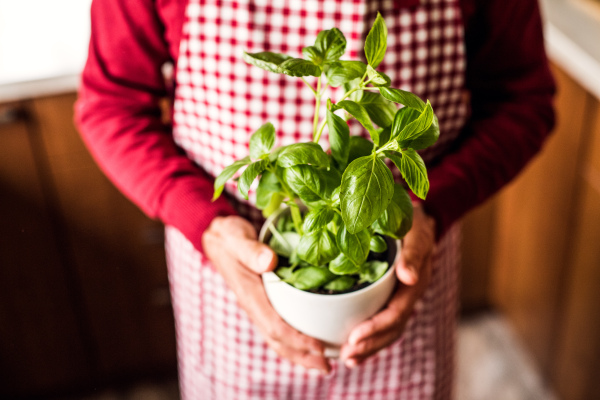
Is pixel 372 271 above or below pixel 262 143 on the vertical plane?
below

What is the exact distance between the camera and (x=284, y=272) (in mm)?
571

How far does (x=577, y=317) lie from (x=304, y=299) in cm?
98

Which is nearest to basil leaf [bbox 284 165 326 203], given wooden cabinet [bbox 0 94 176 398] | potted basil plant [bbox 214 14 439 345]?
potted basil plant [bbox 214 14 439 345]

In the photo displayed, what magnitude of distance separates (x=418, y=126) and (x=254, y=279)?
0.91ft

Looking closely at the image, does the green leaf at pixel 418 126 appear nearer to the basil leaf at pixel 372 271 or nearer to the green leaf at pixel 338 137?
the green leaf at pixel 338 137

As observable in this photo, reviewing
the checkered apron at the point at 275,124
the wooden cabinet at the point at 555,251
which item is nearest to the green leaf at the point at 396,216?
the checkered apron at the point at 275,124

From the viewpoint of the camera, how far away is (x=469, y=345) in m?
1.62

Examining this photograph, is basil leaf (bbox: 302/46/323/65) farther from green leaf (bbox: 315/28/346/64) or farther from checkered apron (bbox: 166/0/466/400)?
checkered apron (bbox: 166/0/466/400)

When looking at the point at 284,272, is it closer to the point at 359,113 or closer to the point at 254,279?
the point at 254,279

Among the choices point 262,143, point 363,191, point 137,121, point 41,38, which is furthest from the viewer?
point 41,38

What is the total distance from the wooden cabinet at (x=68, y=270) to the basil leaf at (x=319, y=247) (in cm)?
85

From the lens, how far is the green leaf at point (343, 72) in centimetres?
46

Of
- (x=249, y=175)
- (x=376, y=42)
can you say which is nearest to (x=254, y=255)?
(x=249, y=175)

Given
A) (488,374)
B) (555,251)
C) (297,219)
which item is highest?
(297,219)
